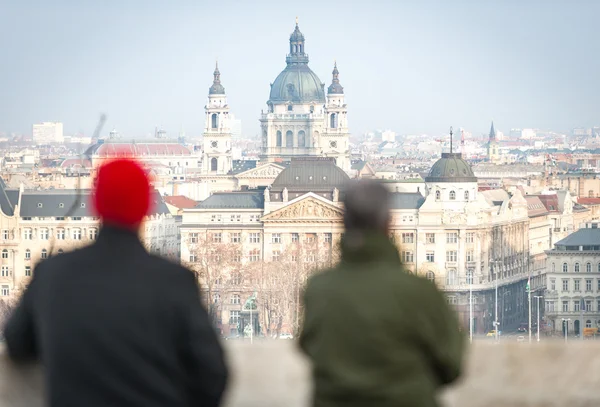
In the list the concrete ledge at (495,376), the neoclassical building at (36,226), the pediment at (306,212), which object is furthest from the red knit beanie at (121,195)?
the pediment at (306,212)

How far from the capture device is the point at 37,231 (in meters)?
112

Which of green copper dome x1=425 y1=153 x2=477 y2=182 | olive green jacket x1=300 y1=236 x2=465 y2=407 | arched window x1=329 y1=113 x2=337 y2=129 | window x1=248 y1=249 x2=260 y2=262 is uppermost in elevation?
arched window x1=329 y1=113 x2=337 y2=129

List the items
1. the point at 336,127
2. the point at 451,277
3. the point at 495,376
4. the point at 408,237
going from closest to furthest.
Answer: the point at 495,376 → the point at 451,277 → the point at 408,237 → the point at 336,127

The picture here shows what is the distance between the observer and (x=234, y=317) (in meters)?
97.3

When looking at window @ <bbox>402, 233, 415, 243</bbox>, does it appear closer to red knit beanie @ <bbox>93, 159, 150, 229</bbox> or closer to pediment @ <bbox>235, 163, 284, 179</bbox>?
pediment @ <bbox>235, 163, 284, 179</bbox>

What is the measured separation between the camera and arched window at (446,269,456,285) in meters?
108

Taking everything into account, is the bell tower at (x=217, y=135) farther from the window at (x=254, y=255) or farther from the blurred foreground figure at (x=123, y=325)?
the blurred foreground figure at (x=123, y=325)

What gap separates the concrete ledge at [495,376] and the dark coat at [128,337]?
6.99 ft

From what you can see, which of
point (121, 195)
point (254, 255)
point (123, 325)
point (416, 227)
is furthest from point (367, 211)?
point (254, 255)

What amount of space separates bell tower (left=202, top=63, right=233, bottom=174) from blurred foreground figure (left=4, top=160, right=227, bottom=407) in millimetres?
169267

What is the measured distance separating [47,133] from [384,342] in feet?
524

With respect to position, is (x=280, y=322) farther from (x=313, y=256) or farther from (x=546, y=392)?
(x=546, y=392)

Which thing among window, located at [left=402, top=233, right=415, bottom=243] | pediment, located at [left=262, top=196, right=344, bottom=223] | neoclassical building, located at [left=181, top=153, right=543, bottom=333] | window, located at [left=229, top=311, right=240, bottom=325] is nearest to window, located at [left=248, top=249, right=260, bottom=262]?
neoclassical building, located at [left=181, top=153, right=543, bottom=333]

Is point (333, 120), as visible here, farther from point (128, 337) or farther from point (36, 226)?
point (128, 337)
